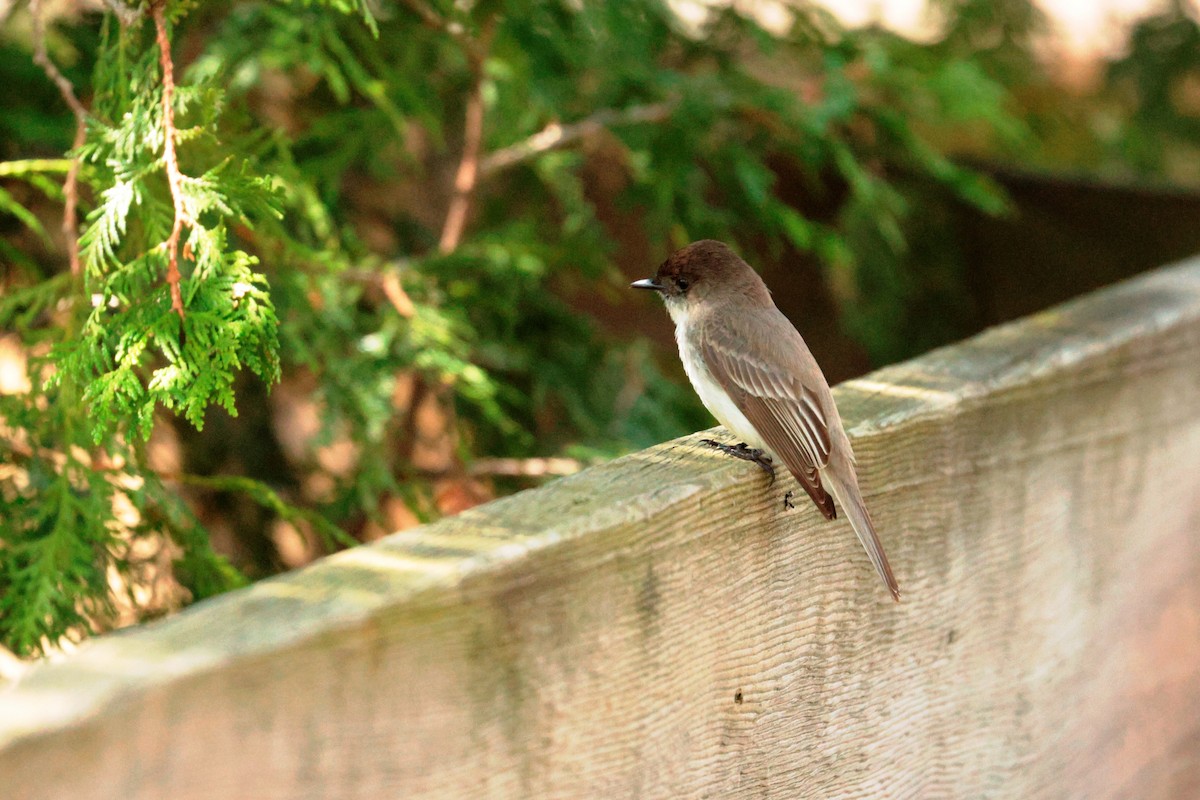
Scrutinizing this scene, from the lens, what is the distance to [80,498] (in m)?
2.43

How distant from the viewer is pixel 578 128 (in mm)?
3582

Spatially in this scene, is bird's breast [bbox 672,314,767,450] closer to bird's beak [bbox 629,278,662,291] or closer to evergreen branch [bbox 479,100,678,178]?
bird's beak [bbox 629,278,662,291]

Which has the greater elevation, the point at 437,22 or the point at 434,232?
the point at 437,22

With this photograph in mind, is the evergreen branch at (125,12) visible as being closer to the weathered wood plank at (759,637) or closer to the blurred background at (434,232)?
the blurred background at (434,232)

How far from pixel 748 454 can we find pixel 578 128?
168 centimetres

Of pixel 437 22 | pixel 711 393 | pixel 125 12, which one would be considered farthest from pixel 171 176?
pixel 437 22

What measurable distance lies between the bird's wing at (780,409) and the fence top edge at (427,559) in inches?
3.0

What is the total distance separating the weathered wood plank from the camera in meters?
1.27

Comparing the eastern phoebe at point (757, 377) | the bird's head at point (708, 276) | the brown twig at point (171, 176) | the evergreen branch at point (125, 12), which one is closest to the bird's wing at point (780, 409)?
the eastern phoebe at point (757, 377)

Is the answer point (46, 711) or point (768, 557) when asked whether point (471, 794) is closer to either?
point (46, 711)

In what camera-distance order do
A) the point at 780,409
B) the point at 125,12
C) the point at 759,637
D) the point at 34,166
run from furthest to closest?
the point at 780,409 → the point at 34,166 → the point at 125,12 → the point at 759,637

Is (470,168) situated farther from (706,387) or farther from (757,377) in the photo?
(757,377)

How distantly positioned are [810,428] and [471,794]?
110 cm

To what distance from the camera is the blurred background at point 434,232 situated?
2.26 meters
